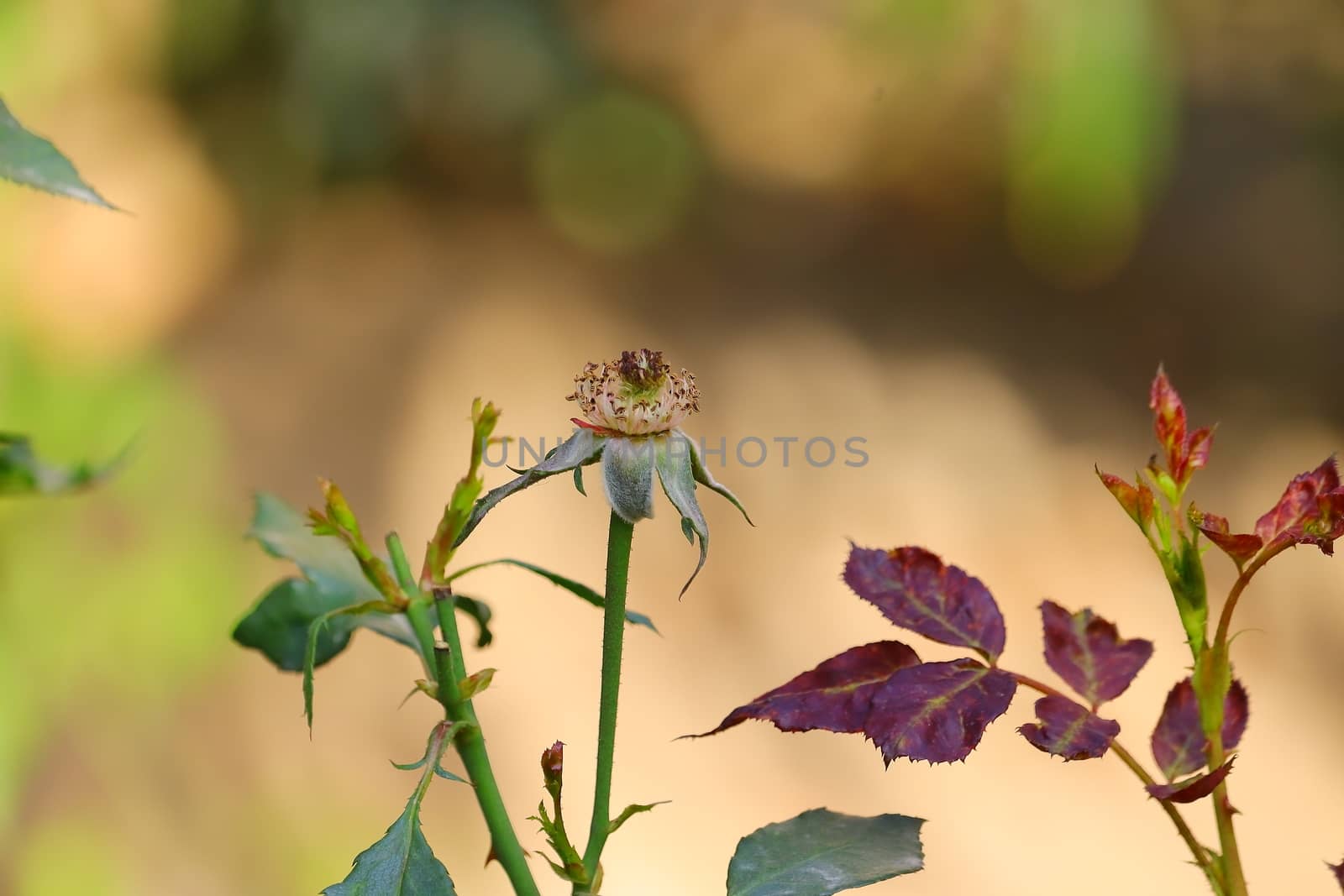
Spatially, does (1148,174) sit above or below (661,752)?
above

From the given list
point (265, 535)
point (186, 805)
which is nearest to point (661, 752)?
point (186, 805)

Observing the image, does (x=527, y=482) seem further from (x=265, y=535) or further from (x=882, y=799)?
(x=882, y=799)

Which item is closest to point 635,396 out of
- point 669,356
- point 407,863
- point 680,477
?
point 680,477

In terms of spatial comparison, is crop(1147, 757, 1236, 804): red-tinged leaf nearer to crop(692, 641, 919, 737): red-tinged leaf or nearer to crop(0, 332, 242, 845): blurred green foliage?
crop(692, 641, 919, 737): red-tinged leaf

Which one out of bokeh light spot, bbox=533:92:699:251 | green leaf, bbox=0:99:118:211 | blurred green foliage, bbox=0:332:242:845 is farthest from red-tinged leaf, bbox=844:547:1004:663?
bokeh light spot, bbox=533:92:699:251

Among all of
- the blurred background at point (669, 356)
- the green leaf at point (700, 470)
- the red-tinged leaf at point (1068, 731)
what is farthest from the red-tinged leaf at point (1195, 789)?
the blurred background at point (669, 356)

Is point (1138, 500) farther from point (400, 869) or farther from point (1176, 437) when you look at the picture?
point (400, 869)

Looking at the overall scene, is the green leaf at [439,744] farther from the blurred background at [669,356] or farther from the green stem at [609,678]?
the blurred background at [669,356]
